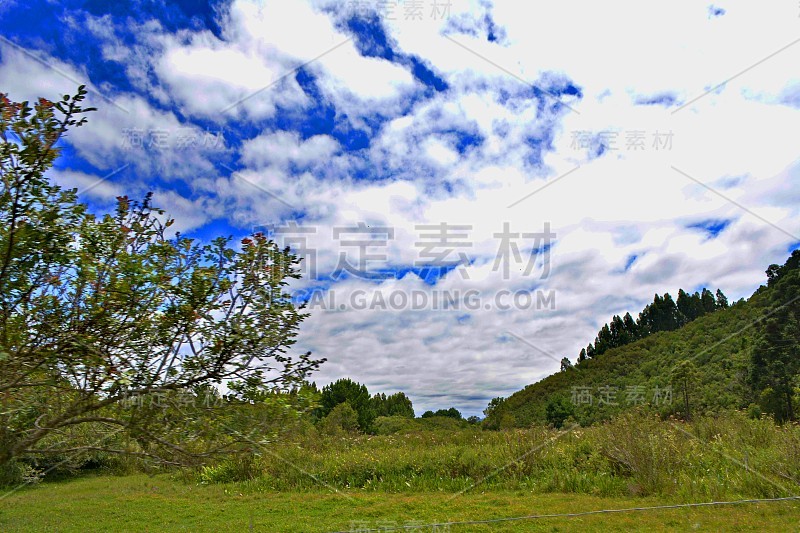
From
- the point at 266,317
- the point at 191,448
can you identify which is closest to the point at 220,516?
the point at 191,448

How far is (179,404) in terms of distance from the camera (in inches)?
148

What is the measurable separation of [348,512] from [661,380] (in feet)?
80.1

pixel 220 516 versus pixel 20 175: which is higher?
pixel 20 175

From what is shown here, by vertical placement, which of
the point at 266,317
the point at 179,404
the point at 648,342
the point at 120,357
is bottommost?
the point at 179,404

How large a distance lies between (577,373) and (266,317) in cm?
4858

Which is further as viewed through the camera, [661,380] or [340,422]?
[340,422]

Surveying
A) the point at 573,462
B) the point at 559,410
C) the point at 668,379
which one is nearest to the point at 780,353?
the point at 668,379

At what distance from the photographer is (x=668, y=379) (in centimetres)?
2822

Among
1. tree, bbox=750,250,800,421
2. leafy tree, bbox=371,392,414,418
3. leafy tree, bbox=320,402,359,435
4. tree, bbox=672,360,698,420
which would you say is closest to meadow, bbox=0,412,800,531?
leafy tree, bbox=320,402,359,435

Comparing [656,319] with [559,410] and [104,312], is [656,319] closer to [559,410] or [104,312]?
[559,410]

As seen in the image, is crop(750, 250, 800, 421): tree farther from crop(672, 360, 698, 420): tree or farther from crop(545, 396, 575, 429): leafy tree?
crop(545, 396, 575, 429): leafy tree

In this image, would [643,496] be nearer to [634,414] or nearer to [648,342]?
[634,414]

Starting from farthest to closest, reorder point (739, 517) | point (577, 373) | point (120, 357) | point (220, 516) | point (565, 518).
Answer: point (577, 373) < point (220, 516) < point (565, 518) < point (739, 517) < point (120, 357)

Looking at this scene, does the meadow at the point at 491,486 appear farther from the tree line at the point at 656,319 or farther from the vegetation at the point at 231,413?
the tree line at the point at 656,319
